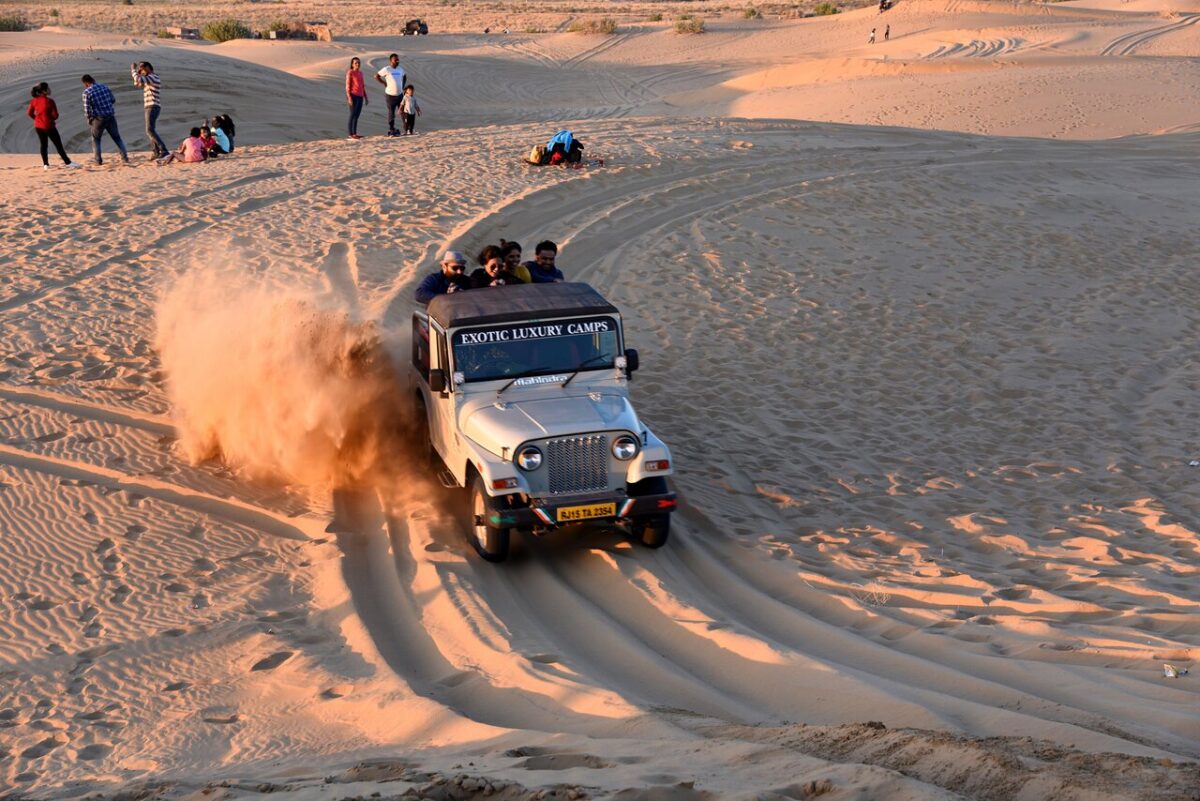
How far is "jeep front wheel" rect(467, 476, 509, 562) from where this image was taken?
9.41m

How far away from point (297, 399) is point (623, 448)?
339 centimetres

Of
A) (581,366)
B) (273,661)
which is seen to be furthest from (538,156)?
(273,661)

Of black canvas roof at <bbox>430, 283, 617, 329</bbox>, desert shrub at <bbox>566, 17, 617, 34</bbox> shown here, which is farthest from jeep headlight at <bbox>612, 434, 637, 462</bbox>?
desert shrub at <bbox>566, 17, 617, 34</bbox>

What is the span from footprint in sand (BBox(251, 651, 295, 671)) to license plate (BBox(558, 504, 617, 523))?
86.4 inches

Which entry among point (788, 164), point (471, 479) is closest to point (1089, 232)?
point (788, 164)

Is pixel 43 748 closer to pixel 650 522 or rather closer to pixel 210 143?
pixel 650 522

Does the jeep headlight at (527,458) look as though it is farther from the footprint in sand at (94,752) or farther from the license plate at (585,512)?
the footprint in sand at (94,752)

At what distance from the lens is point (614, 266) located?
1869 centimetres

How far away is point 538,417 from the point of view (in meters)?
9.64

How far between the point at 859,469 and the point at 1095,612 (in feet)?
12.1

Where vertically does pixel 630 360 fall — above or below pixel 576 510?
above

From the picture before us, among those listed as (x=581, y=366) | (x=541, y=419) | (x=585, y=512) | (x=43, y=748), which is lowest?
(x=43, y=748)

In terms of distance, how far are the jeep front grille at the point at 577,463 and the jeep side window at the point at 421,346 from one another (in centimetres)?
181

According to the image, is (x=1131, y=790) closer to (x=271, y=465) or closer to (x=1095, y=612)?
(x=1095, y=612)
